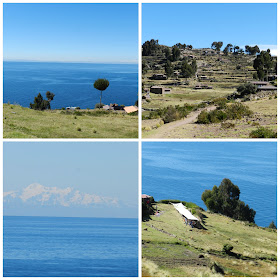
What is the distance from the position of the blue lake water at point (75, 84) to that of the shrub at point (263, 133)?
9.62 feet

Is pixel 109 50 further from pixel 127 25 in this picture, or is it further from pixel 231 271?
pixel 231 271

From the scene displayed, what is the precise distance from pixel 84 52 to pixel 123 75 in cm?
154

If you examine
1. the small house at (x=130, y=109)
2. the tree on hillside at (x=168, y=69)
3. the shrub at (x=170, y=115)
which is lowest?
the shrub at (x=170, y=115)

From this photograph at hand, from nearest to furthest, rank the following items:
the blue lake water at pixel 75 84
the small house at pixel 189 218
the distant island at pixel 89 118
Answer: the small house at pixel 189 218 → the distant island at pixel 89 118 → the blue lake water at pixel 75 84

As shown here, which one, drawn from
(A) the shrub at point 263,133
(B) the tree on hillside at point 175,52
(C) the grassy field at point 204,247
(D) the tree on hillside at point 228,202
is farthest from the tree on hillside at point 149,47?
(C) the grassy field at point 204,247

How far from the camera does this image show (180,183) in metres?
7.66

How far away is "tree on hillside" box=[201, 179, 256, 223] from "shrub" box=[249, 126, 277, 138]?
1.04m

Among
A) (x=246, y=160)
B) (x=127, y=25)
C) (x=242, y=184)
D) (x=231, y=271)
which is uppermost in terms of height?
(x=127, y=25)

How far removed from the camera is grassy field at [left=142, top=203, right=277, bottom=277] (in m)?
6.74

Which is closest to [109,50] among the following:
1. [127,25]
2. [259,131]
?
[127,25]

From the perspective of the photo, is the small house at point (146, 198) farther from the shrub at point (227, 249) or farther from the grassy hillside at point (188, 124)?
the shrub at point (227, 249)

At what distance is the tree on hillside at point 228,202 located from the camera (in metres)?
7.60

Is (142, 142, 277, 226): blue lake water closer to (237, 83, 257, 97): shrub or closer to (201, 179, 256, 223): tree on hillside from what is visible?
(201, 179, 256, 223): tree on hillside

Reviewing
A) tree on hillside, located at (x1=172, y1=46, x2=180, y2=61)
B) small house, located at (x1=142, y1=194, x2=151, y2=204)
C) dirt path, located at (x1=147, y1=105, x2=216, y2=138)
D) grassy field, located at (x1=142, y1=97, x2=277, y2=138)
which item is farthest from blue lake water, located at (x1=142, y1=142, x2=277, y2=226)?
tree on hillside, located at (x1=172, y1=46, x2=180, y2=61)
